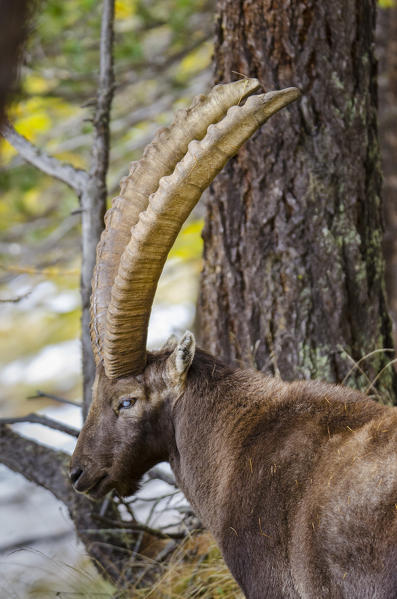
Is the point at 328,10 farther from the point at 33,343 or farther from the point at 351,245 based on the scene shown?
the point at 33,343

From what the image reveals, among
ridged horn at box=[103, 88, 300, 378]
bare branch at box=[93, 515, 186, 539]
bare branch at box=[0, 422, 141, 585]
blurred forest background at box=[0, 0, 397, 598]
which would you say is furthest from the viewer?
blurred forest background at box=[0, 0, 397, 598]

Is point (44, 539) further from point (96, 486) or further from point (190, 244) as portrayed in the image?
point (190, 244)

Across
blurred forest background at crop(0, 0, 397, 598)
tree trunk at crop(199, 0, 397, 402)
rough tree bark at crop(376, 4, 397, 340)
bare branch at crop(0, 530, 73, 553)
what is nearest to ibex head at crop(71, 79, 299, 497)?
tree trunk at crop(199, 0, 397, 402)

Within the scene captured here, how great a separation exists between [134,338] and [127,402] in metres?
0.40

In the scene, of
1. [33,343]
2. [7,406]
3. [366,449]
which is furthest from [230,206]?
[33,343]

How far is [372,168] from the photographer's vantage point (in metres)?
5.12

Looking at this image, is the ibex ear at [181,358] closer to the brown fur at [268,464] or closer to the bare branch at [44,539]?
the brown fur at [268,464]

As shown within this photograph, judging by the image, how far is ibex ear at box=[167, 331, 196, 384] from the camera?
391 cm

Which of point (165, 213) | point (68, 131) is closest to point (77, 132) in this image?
point (68, 131)

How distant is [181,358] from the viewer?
12.9ft

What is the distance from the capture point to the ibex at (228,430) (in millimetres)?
3184

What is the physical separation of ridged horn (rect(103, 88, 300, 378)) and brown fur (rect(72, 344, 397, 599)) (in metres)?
0.37

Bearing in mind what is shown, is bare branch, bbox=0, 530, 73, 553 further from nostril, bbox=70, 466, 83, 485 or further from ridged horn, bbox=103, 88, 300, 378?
ridged horn, bbox=103, 88, 300, 378

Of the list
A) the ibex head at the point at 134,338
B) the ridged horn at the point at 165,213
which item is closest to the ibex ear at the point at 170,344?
the ibex head at the point at 134,338
